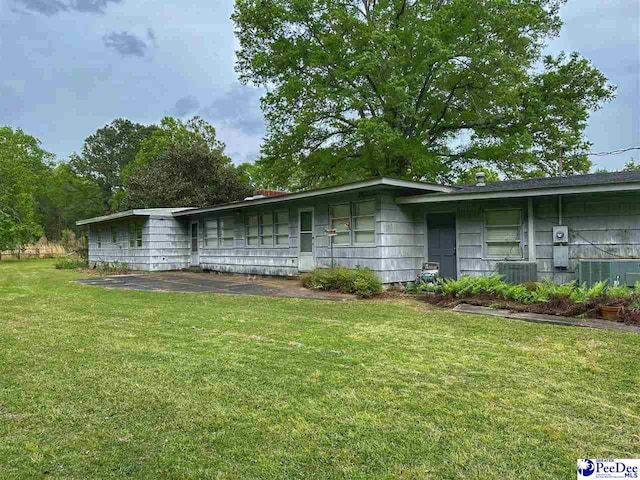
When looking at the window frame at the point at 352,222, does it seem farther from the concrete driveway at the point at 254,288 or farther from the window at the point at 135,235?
the window at the point at 135,235

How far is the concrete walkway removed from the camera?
19.4ft

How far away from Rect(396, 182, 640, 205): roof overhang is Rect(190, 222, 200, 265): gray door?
9.97 metres

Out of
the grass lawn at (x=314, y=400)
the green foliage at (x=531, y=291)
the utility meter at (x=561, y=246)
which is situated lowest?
the grass lawn at (x=314, y=400)

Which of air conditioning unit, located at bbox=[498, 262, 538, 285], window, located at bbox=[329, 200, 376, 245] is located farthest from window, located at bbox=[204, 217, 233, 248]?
air conditioning unit, located at bbox=[498, 262, 538, 285]

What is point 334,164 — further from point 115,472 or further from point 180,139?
point 180,139

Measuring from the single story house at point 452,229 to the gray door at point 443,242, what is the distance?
25 mm

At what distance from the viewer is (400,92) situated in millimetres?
16344

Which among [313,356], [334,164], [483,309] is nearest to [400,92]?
[334,164]

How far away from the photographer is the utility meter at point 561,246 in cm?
879

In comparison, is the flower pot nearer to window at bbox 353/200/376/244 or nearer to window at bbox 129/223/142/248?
window at bbox 353/200/376/244

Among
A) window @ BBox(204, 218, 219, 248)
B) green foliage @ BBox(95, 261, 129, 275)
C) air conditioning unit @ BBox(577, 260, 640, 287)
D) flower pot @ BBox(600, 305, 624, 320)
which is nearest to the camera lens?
flower pot @ BBox(600, 305, 624, 320)

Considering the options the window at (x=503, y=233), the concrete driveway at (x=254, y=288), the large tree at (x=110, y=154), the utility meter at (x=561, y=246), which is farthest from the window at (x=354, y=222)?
the large tree at (x=110, y=154)

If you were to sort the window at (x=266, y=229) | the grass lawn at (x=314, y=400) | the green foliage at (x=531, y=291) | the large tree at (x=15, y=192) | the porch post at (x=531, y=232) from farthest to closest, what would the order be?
the large tree at (x=15, y=192), the window at (x=266, y=229), the porch post at (x=531, y=232), the green foliage at (x=531, y=291), the grass lawn at (x=314, y=400)

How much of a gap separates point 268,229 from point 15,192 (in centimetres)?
2951
